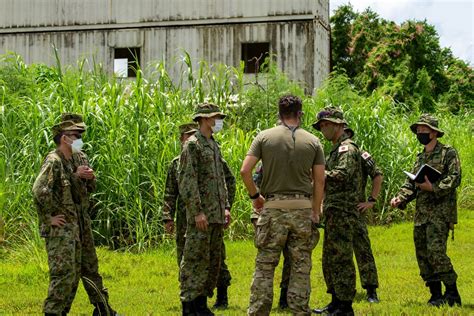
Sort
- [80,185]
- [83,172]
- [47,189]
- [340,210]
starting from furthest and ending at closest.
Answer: [340,210], [80,185], [83,172], [47,189]

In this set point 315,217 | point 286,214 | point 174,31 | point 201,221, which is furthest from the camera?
point 174,31

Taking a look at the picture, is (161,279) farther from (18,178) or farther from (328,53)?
(328,53)

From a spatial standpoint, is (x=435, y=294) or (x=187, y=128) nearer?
(x=435, y=294)

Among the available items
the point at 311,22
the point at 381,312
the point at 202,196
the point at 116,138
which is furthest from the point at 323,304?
the point at 311,22

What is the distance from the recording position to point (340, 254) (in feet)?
22.9

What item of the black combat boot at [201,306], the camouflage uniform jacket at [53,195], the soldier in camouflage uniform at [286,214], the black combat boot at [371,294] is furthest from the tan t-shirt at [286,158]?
the black combat boot at [371,294]

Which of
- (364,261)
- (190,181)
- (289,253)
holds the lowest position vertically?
(364,261)

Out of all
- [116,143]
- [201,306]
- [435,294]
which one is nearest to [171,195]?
[201,306]

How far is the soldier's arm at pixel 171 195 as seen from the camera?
7.58 meters

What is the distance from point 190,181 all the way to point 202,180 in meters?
0.20

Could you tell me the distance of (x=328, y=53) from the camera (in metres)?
24.3

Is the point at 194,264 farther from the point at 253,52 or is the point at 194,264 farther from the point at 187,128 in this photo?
the point at 253,52

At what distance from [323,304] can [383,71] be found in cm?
2485

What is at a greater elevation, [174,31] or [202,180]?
[174,31]
